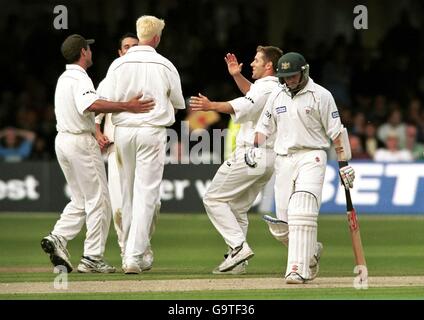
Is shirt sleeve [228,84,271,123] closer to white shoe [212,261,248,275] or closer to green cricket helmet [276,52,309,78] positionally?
green cricket helmet [276,52,309,78]

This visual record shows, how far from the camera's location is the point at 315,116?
36.0 ft

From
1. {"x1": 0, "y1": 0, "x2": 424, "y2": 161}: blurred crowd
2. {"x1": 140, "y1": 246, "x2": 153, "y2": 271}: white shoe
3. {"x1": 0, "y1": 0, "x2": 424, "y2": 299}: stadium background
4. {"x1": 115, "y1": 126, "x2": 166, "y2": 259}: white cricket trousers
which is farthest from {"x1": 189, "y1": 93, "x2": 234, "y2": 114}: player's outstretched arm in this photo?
{"x1": 0, "y1": 0, "x2": 424, "y2": 161}: blurred crowd

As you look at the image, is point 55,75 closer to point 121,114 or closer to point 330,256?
point 330,256

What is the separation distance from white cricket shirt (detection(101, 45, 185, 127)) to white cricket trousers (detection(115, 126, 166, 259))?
0.09 meters

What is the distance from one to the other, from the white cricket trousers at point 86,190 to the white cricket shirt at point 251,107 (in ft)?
4.31

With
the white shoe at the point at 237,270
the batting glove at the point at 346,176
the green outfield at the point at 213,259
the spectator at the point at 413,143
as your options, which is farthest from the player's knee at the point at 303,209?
the spectator at the point at 413,143

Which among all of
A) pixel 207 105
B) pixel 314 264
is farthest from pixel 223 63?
pixel 314 264

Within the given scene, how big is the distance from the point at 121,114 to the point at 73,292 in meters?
1.89

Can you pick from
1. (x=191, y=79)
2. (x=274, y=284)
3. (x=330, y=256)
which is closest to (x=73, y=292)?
(x=274, y=284)

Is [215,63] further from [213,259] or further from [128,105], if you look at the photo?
[128,105]

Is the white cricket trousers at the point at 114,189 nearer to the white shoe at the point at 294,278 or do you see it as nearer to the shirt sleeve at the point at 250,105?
the shirt sleeve at the point at 250,105

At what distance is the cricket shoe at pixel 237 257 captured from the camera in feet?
39.0

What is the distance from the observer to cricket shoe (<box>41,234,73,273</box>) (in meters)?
11.7

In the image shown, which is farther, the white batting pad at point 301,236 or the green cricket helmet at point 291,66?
the green cricket helmet at point 291,66
